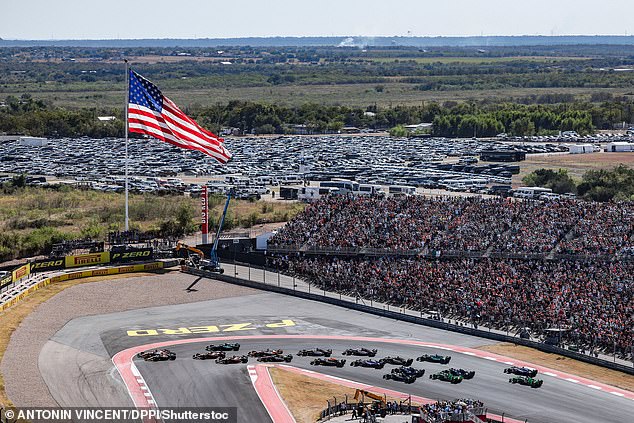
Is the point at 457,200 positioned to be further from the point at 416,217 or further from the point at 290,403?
the point at 290,403

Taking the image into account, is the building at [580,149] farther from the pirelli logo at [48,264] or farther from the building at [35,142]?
the pirelli logo at [48,264]

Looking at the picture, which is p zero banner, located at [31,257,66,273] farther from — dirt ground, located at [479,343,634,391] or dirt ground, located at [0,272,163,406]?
dirt ground, located at [479,343,634,391]

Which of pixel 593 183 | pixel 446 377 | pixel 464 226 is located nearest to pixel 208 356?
pixel 446 377

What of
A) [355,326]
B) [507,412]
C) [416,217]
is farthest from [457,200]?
[507,412]

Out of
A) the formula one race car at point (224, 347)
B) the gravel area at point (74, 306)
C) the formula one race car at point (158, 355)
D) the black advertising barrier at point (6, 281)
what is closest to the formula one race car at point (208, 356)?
the formula one race car at point (224, 347)

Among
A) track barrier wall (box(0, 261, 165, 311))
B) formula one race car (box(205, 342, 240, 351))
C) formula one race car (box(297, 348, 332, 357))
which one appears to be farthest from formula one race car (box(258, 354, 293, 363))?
track barrier wall (box(0, 261, 165, 311))
